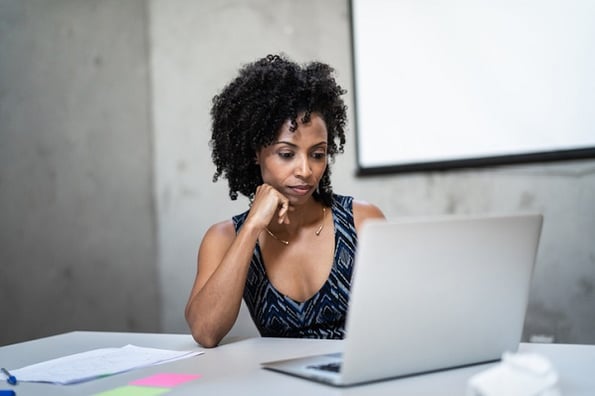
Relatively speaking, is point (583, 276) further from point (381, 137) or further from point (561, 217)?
point (381, 137)

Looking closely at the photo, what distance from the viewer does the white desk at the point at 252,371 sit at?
1.08 metres

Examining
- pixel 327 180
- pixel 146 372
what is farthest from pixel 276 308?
pixel 146 372

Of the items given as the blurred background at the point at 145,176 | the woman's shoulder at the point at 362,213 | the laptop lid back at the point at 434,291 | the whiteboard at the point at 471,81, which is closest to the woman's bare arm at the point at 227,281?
the woman's shoulder at the point at 362,213

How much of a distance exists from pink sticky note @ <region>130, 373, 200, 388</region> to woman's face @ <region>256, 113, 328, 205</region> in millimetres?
704

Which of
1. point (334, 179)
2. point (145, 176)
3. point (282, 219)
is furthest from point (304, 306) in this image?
point (145, 176)

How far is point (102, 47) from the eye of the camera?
353 cm

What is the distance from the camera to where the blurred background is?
9.54 ft

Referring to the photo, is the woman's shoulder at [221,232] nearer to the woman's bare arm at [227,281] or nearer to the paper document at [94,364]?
the woman's bare arm at [227,281]

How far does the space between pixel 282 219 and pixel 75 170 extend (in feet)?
5.92

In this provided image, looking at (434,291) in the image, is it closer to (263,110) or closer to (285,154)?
(285,154)

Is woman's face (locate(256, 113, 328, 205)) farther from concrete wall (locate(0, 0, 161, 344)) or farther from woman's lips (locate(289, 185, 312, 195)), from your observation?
concrete wall (locate(0, 0, 161, 344))

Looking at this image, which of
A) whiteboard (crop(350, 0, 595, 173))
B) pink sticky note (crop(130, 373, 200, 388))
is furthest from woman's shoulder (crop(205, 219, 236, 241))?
whiteboard (crop(350, 0, 595, 173))

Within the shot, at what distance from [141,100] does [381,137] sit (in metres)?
1.32

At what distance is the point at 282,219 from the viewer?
1.84 metres
